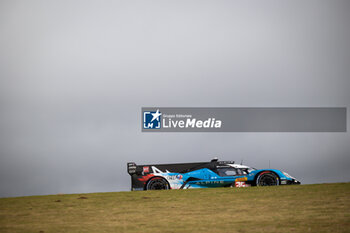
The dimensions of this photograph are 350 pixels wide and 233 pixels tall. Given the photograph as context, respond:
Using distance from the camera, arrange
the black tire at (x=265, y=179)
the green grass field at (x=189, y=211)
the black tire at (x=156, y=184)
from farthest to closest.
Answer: the black tire at (x=156, y=184)
the black tire at (x=265, y=179)
the green grass field at (x=189, y=211)

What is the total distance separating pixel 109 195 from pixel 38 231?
18.7 feet

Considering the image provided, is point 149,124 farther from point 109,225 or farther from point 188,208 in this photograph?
point 109,225

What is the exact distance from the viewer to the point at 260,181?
18.3 meters

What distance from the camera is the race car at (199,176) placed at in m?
18.3

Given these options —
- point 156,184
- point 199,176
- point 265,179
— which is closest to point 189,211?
point 199,176

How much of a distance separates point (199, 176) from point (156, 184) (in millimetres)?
1964

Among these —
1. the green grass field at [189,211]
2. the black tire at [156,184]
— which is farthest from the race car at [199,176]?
the green grass field at [189,211]

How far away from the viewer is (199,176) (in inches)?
732

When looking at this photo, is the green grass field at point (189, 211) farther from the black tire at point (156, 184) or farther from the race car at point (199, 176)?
the black tire at point (156, 184)

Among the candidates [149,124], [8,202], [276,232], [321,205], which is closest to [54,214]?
[8,202]

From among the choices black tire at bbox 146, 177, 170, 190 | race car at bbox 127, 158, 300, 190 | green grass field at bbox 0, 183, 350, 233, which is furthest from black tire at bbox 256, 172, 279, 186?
black tire at bbox 146, 177, 170, 190

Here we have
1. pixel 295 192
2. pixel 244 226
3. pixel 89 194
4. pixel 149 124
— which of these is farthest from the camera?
pixel 149 124

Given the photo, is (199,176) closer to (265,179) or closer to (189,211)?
(265,179)

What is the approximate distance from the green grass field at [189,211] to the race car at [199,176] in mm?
1538
